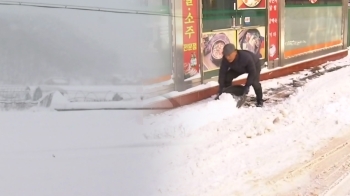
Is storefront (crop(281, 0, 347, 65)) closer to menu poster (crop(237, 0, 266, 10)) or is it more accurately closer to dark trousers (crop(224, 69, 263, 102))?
menu poster (crop(237, 0, 266, 10))

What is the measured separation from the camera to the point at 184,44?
231 inches

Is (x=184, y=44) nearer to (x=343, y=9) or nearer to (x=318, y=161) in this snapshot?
(x=318, y=161)

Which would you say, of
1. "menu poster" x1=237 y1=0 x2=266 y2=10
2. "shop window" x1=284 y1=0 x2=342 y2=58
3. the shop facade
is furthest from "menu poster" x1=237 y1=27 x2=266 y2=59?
"shop window" x1=284 y1=0 x2=342 y2=58

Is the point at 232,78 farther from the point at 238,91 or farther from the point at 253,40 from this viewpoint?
the point at 253,40

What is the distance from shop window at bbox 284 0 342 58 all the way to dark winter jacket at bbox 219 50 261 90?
121 inches

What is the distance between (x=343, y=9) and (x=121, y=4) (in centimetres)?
972

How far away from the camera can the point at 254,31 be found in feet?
24.8

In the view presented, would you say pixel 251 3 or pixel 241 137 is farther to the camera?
pixel 251 3

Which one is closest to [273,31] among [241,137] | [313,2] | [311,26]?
[311,26]

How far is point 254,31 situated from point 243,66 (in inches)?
84.9

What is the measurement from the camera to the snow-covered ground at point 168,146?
162cm

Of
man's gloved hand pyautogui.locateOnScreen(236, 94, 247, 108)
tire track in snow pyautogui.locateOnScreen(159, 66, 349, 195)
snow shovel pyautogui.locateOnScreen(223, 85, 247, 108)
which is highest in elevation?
snow shovel pyautogui.locateOnScreen(223, 85, 247, 108)

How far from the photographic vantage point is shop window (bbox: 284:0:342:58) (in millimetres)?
8617

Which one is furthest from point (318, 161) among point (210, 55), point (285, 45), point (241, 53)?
point (285, 45)
